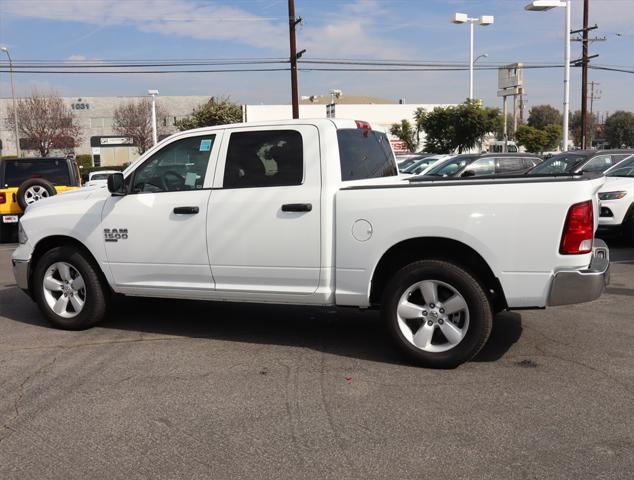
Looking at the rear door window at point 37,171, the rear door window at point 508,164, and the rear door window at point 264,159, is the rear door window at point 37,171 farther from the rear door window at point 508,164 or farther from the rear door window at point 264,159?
the rear door window at point 508,164

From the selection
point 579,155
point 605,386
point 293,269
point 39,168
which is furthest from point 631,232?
point 39,168

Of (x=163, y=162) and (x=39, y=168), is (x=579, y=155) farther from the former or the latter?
(x=39, y=168)

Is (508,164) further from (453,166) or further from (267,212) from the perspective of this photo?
(267,212)

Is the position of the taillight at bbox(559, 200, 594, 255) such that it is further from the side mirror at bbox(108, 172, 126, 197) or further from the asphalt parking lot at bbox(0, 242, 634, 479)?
the side mirror at bbox(108, 172, 126, 197)

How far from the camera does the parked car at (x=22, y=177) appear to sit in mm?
12664

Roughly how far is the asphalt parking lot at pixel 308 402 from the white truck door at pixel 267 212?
690 mm

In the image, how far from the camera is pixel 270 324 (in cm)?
638

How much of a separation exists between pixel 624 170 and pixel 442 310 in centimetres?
811

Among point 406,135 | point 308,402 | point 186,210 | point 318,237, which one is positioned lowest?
point 308,402

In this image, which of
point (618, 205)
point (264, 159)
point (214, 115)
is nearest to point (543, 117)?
point (214, 115)

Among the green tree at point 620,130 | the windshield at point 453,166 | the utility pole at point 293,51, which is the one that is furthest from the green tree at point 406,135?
the green tree at point 620,130

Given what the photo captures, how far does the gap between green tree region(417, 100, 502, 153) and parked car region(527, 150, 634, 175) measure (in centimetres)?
2124

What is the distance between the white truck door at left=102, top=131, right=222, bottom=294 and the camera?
5.55m

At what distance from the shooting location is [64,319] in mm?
6195
